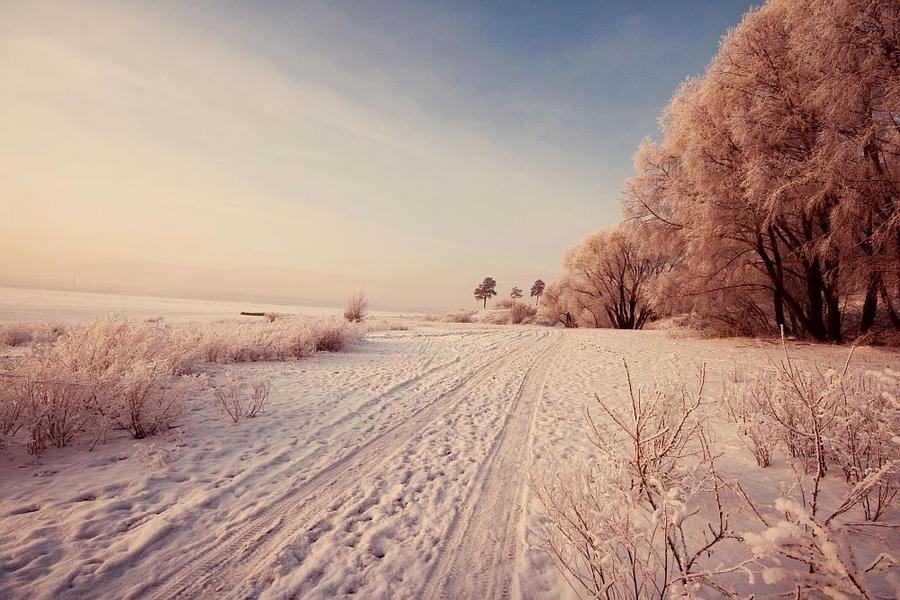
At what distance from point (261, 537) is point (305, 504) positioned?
55 cm

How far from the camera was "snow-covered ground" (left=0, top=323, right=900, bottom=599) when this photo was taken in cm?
253

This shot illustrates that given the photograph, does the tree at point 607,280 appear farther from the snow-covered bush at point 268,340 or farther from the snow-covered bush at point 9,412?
the snow-covered bush at point 9,412

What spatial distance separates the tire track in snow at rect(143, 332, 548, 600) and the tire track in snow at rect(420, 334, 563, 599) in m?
1.29

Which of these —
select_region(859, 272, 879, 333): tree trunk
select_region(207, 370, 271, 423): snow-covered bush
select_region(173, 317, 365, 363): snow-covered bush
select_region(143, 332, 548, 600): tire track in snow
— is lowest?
select_region(143, 332, 548, 600): tire track in snow

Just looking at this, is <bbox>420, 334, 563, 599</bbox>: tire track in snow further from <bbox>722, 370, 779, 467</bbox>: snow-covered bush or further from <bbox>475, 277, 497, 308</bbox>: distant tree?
<bbox>475, 277, 497, 308</bbox>: distant tree

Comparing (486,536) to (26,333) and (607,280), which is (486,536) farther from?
(607,280)

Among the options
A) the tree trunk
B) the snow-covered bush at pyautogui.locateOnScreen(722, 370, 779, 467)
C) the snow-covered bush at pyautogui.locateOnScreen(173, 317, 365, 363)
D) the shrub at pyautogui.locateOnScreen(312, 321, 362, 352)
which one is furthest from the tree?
the snow-covered bush at pyautogui.locateOnScreen(722, 370, 779, 467)

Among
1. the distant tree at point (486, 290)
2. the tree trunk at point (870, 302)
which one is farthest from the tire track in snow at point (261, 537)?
the distant tree at point (486, 290)

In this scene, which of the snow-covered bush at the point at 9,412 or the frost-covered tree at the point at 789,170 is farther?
the frost-covered tree at the point at 789,170

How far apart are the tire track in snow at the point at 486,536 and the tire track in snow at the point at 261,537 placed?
4.22ft

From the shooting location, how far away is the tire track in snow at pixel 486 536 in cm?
255

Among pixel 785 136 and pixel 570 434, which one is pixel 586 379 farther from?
pixel 785 136

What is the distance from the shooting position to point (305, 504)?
348 centimetres

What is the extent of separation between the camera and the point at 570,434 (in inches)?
214
